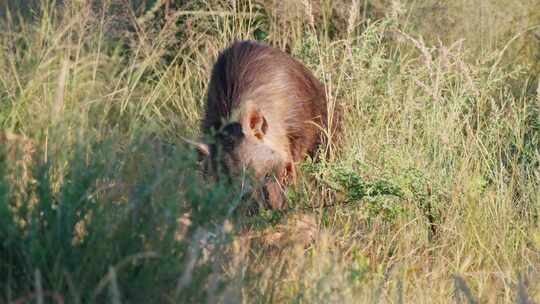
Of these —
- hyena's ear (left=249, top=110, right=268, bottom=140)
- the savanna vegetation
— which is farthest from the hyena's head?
the savanna vegetation

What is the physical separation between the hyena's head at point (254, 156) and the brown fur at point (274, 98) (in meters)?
0.02

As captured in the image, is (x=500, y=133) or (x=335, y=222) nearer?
(x=335, y=222)

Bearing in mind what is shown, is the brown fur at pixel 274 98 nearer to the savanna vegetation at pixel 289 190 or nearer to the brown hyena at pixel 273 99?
the brown hyena at pixel 273 99

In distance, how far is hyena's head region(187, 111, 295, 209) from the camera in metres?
6.43

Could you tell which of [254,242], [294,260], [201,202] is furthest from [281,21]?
[201,202]

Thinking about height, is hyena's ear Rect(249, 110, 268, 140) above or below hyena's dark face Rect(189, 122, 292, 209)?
above

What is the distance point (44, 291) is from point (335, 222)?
107 inches

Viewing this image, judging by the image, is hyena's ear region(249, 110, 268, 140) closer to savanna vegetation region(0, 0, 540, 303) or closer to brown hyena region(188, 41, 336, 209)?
brown hyena region(188, 41, 336, 209)

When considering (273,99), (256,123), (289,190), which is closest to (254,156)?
(256,123)

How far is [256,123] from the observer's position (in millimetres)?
6957

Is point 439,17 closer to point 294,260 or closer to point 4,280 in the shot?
point 294,260

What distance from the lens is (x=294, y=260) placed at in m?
4.70

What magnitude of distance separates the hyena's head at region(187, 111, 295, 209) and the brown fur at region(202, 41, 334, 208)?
0.06ft

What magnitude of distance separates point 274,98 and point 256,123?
73 centimetres
